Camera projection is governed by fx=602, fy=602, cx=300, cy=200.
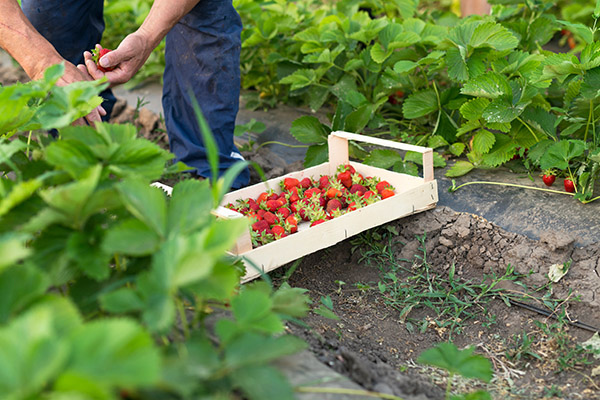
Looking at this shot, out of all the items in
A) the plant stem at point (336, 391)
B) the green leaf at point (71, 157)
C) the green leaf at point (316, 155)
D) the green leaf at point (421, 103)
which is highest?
the green leaf at point (71, 157)

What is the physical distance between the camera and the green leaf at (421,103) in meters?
2.76

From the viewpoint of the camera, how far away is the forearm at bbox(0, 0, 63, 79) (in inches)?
84.9

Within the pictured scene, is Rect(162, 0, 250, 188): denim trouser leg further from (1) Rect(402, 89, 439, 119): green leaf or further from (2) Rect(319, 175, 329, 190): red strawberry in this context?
(1) Rect(402, 89, 439, 119): green leaf

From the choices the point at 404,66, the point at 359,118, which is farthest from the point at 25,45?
the point at 404,66

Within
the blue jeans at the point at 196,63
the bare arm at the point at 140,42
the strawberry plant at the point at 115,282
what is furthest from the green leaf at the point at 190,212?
the blue jeans at the point at 196,63

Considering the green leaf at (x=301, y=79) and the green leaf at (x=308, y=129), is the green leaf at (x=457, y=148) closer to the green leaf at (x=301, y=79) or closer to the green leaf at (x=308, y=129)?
the green leaf at (x=308, y=129)

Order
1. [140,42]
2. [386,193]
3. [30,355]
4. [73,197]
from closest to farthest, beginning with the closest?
[30,355], [73,197], [140,42], [386,193]

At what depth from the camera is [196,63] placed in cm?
278

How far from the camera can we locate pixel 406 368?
1.71 metres

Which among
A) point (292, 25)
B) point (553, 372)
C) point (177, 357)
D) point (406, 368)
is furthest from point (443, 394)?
point (292, 25)

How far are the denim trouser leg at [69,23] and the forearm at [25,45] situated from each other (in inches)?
Answer: 28.4

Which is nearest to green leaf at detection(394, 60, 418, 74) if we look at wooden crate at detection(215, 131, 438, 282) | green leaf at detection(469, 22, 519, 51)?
green leaf at detection(469, 22, 519, 51)

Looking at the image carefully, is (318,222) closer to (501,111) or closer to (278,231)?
(278,231)

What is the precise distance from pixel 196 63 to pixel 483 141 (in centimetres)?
133
